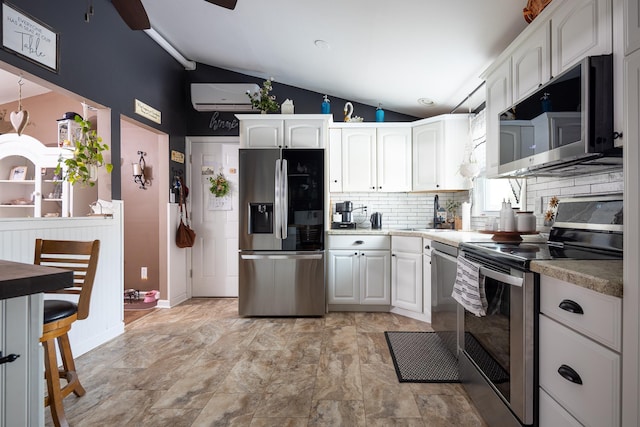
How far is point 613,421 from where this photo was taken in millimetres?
965

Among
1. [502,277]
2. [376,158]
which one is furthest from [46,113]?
[502,277]

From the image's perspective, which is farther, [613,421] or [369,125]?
[369,125]

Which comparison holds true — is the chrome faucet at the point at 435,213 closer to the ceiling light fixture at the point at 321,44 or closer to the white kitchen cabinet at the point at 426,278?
the white kitchen cabinet at the point at 426,278

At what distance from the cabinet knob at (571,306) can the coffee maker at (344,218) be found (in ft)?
9.32

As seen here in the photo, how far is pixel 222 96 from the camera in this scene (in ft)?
13.9

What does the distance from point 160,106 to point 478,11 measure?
127 inches

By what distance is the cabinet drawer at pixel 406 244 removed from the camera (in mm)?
3363

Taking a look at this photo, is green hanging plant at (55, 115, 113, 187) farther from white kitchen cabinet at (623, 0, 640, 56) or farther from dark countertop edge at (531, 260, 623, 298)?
white kitchen cabinet at (623, 0, 640, 56)

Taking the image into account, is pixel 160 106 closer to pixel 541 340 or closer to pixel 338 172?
pixel 338 172

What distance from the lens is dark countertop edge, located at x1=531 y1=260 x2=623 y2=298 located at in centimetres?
96

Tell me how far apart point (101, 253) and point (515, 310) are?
297 centimetres

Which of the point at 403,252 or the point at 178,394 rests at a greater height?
the point at 403,252

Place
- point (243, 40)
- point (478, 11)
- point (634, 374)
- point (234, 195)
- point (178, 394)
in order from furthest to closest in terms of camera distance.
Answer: point (234, 195)
point (243, 40)
point (478, 11)
point (178, 394)
point (634, 374)

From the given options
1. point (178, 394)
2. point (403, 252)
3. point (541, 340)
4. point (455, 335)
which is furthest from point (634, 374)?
point (403, 252)
